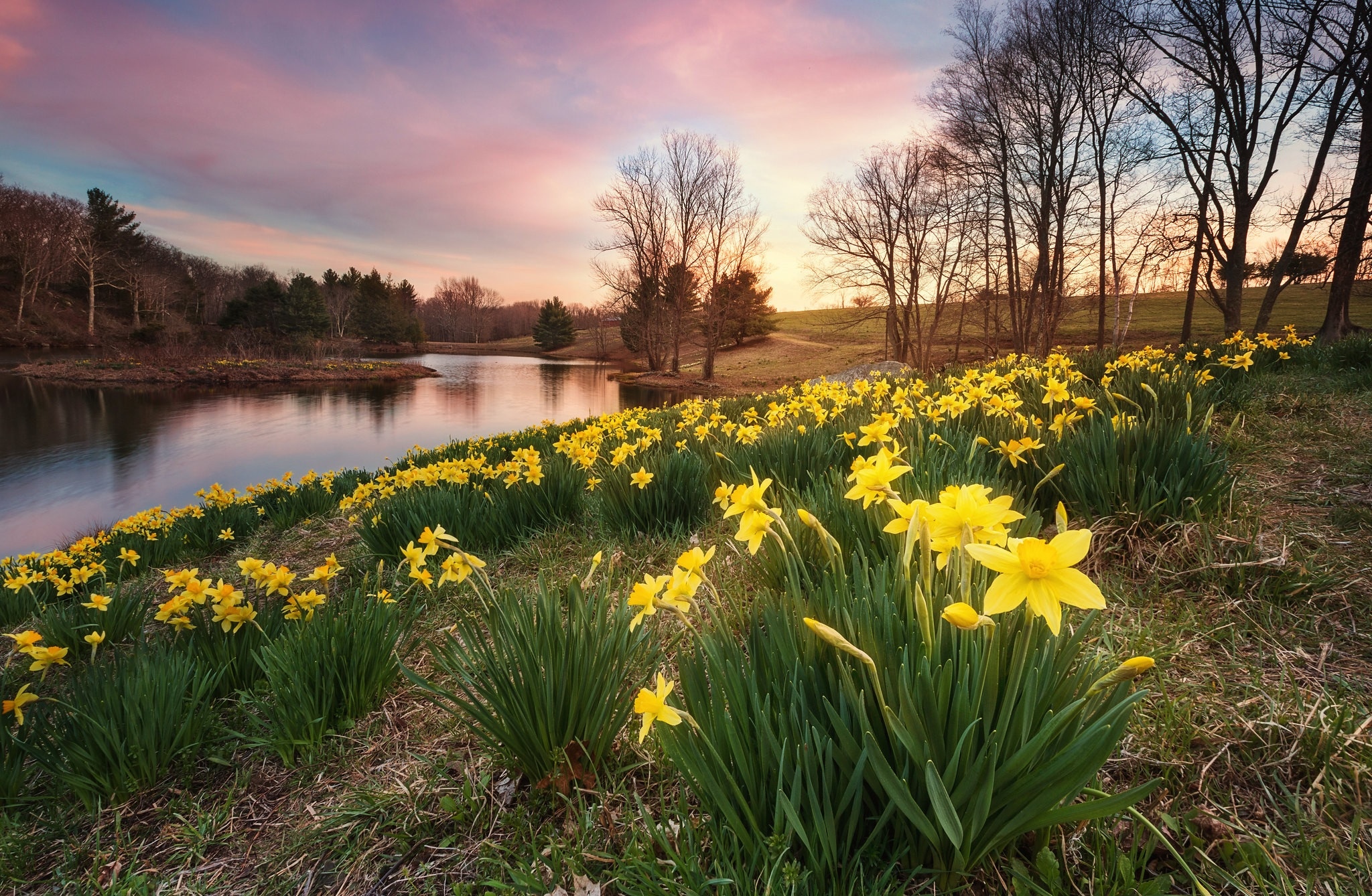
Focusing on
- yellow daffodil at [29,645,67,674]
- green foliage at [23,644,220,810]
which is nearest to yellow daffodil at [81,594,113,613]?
yellow daffodil at [29,645,67,674]

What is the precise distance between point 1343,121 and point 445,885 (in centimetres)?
1673

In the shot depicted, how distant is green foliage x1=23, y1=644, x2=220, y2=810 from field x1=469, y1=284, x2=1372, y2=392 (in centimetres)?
1868

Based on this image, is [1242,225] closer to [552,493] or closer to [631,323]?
[552,493]

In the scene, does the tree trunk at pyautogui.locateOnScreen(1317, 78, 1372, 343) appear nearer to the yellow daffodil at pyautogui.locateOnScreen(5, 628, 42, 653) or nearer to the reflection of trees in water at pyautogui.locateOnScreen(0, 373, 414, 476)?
the yellow daffodil at pyautogui.locateOnScreen(5, 628, 42, 653)

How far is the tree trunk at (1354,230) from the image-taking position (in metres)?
8.79

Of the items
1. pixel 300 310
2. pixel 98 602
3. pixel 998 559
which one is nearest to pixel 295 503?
pixel 98 602

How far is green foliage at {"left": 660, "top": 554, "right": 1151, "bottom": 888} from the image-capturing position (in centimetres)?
88

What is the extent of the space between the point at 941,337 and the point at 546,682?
34095mm

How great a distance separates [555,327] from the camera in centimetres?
6606

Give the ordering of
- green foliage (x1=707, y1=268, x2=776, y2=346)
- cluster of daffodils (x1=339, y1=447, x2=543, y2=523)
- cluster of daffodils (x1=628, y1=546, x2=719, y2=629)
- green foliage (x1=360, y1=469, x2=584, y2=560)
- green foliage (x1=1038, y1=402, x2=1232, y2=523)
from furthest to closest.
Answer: green foliage (x1=707, y1=268, x2=776, y2=346)
cluster of daffodils (x1=339, y1=447, x2=543, y2=523)
green foliage (x1=360, y1=469, x2=584, y2=560)
green foliage (x1=1038, y1=402, x2=1232, y2=523)
cluster of daffodils (x1=628, y1=546, x2=719, y2=629)

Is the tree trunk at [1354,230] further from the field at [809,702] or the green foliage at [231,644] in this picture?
the green foliage at [231,644]

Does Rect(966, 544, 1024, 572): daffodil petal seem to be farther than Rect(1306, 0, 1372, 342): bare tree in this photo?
No

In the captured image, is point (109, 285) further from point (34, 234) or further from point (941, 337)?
point (941, 337)

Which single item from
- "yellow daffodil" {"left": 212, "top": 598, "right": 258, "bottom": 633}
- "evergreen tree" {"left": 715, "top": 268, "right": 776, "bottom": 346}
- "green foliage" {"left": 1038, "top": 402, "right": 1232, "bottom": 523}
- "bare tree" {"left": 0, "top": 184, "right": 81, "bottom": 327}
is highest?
"bare tree" {"left": 0, "top": 184, "right": 81, "bottom": 327}
